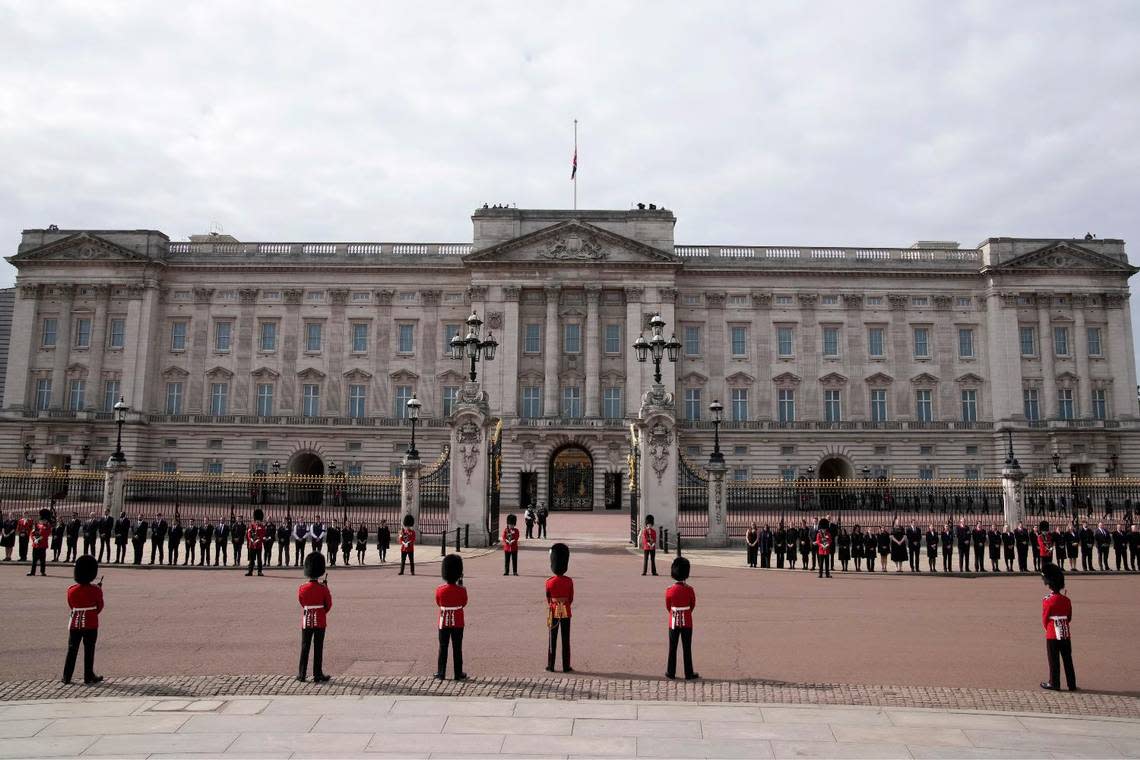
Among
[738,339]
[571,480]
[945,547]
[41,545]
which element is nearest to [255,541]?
[41,545]

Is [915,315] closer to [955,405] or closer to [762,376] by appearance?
[955,405]

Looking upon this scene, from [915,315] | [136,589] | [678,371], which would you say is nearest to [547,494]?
[678,371]

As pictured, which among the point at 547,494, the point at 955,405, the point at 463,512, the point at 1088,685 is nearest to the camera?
the point at 1088,685

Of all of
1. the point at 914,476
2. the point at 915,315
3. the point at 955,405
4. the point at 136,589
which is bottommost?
the point at 136,589

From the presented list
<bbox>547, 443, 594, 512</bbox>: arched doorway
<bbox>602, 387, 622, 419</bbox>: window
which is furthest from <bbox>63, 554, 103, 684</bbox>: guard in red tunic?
<bbox>602, 387, 622, 419</bbox>: window

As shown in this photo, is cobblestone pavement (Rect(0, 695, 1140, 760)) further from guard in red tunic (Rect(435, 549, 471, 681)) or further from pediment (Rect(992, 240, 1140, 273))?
pediment (Rect(992, 240, 1140, 273))

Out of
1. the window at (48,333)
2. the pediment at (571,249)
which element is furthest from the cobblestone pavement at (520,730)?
the window at (48,333)

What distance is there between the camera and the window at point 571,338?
56469 millimetres

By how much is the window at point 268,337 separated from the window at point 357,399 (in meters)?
6.51

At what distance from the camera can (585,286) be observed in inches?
2201

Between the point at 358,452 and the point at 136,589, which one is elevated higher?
the point at 358,452

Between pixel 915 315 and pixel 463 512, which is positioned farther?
pixel 915 315

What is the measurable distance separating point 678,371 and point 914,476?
17.8m

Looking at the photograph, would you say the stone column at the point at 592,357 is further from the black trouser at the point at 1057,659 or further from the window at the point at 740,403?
the black trouser at the point at 1057,659
